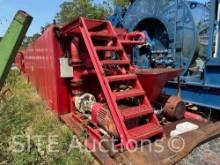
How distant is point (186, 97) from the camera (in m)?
4.86

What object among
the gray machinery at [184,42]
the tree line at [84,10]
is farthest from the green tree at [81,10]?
the gray machinery at [184,42]

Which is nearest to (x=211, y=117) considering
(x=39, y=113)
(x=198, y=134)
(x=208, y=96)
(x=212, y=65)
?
(x=208, y=96)

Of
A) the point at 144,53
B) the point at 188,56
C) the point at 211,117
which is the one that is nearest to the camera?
the point at 211,117

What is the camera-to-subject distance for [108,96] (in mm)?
3328

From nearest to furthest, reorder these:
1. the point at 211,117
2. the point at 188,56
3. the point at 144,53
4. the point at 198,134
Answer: the point at 198,134, the point at 211,117, the point at 188,56, the point at 144,53

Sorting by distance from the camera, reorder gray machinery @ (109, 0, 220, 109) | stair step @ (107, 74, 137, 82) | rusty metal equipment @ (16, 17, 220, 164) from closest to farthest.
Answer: rusty metal equipment @ (16, 17, 220, 164) → stair step @ (107, 74, 137, 82) → gray machinery @ (109, 0, 220, 109)

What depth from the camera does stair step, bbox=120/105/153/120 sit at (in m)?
3.25

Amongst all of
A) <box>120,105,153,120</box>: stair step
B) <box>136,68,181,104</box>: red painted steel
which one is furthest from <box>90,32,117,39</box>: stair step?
<box>120,105,153,120</box>: stair step

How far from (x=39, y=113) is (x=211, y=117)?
3.26 m

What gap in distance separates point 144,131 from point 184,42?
248cm

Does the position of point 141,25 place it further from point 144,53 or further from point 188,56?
point 188,56

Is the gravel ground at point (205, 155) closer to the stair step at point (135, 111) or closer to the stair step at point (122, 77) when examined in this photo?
the stair step at point (135, 111)

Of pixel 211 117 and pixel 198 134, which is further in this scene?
pixel 211 117

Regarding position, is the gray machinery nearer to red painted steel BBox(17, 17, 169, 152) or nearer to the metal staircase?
red painted steel BBox(17, 17, 169, 152)
